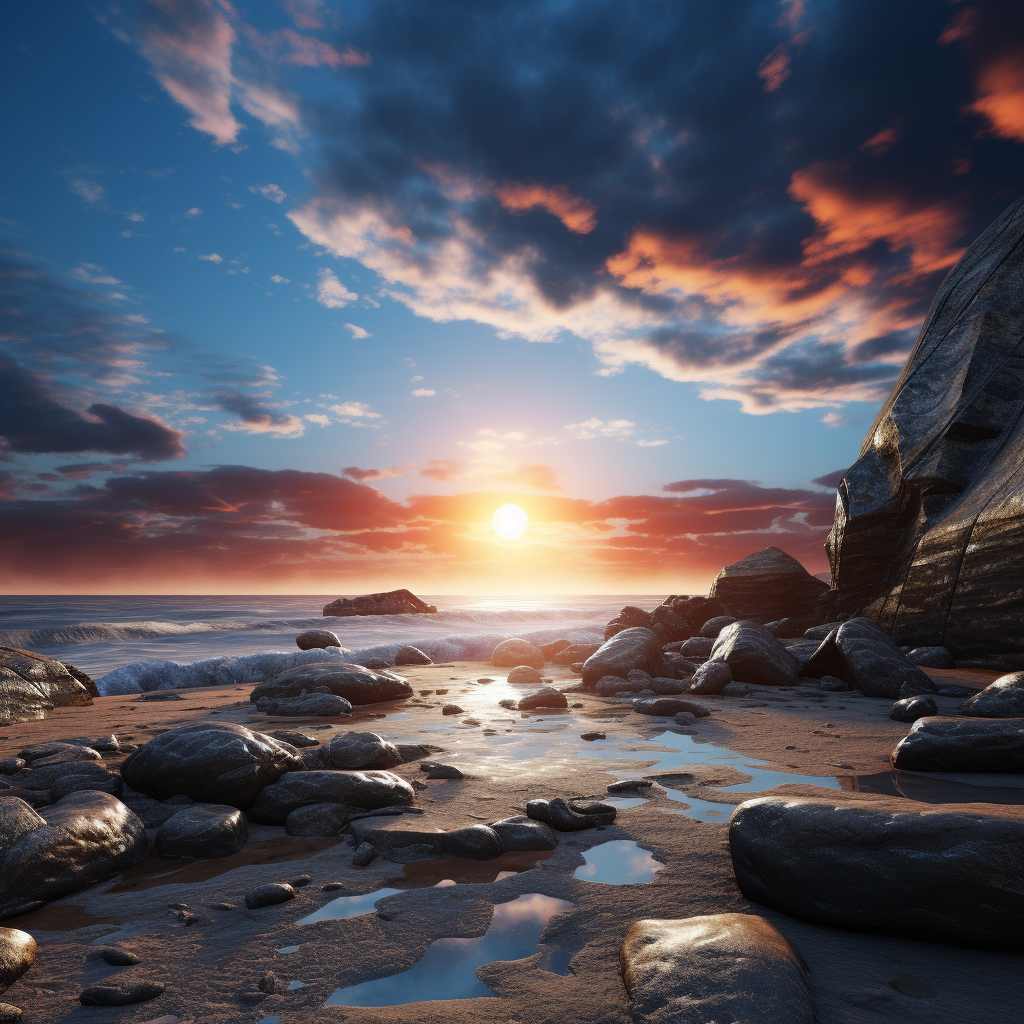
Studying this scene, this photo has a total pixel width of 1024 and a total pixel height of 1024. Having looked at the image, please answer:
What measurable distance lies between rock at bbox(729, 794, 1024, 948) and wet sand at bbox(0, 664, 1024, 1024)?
0.21ft

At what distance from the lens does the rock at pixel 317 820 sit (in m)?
2.69

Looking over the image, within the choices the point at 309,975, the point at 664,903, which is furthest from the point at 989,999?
the point at 309,975

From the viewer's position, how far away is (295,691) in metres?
6.27

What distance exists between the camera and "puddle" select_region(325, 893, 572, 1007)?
5.08 ft

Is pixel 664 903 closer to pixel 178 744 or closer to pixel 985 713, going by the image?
pixel 178 744

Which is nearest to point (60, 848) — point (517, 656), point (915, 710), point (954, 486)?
point (915, 710)

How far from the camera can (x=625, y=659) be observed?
7.32m

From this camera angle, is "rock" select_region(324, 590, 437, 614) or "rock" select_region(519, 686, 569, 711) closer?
"rock" select_region(519, 686, 569, 711)

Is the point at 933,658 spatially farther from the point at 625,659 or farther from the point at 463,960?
the point at 463,960

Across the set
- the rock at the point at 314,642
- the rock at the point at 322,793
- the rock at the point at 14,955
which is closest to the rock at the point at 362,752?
the rock at the point at 322,793

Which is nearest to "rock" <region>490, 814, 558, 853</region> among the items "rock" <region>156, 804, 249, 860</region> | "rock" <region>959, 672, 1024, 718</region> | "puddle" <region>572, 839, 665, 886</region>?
"puddle" <region>572, 839, 665, 886</region>

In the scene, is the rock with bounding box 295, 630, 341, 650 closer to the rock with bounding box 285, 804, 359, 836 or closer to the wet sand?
the wet sand

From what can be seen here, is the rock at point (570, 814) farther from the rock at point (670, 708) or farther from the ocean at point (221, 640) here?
the ocean at point (221, 640)

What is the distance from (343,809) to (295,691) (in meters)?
3.82
